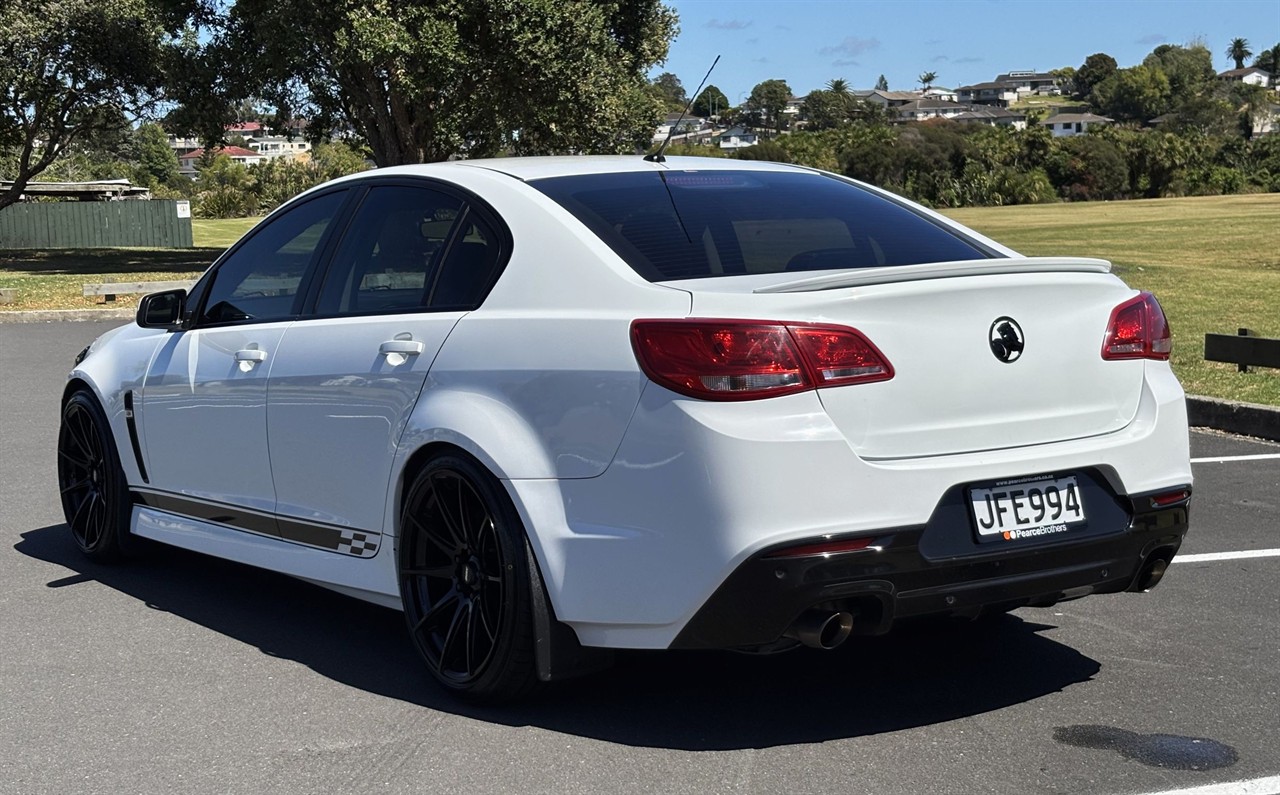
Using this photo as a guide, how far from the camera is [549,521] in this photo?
13.8ft

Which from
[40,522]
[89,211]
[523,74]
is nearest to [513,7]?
[523,74]

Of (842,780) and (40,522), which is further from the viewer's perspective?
(40,522)

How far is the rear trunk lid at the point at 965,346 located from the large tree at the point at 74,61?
1332 inches

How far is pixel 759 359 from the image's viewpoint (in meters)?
3.88

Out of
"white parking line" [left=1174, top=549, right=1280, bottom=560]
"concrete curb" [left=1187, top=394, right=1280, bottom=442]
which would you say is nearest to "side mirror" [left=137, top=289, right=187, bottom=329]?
"white parking line" [left=1174, top=549, right=1280, bottom=560]

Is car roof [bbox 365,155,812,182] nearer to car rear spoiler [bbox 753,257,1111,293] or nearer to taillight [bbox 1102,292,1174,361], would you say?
car rear spoiler [bbox 753,257,1111,293]

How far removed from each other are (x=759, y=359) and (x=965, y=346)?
631 millimetres

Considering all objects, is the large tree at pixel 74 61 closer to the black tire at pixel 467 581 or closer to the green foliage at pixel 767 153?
the black tire at pixel 467 581

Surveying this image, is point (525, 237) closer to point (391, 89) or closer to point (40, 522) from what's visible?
point (40, 522)

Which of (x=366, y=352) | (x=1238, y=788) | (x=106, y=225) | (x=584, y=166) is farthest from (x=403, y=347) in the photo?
(x=106, y=225)

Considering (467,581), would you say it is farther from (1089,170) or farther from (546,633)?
(1089,170)

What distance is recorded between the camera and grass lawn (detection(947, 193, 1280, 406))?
13133 mm

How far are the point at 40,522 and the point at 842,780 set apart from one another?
5049mm

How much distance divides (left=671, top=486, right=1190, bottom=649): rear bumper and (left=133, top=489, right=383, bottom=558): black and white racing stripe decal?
142cm
